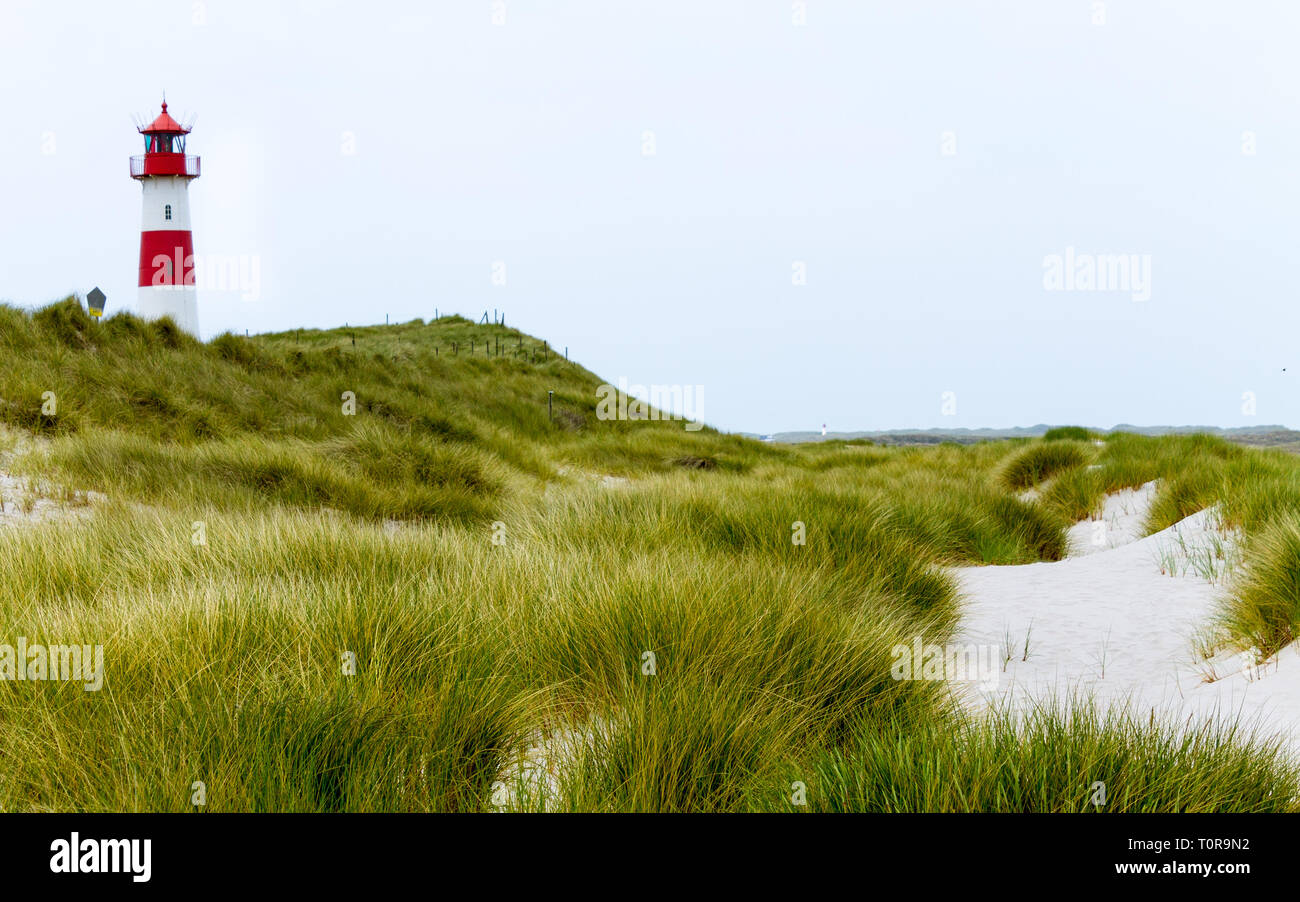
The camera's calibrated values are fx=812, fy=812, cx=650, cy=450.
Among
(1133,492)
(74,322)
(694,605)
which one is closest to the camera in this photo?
(694,605)

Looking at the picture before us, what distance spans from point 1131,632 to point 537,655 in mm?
3314

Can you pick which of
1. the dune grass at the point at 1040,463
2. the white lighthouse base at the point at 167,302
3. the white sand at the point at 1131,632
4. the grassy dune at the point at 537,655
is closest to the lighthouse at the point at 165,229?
the white lighthouse base at the point at 167,302

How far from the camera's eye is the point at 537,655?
270 cm

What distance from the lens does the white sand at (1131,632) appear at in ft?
9.89

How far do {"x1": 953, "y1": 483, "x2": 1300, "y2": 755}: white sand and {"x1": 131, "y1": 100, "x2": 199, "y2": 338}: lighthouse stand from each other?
2790 centimetres

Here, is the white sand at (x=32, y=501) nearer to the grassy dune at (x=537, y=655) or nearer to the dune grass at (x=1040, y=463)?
the grassy dune at (x=537, y=655)

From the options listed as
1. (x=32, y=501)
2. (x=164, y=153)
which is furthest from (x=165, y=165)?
(x=32, y=501)

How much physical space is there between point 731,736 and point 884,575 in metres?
2.74

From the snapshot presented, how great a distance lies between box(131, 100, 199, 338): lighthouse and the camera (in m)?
26.8

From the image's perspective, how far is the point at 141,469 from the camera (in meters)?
6.88

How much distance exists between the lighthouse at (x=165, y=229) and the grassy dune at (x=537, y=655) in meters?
22.7
